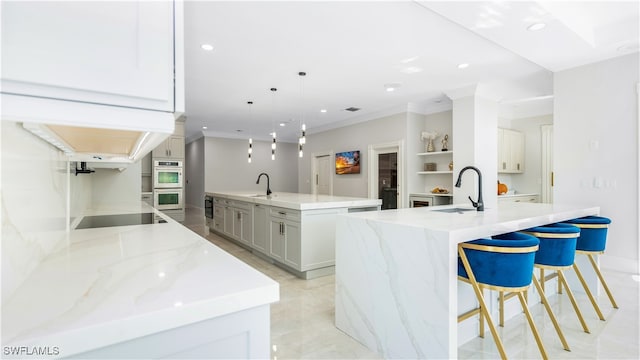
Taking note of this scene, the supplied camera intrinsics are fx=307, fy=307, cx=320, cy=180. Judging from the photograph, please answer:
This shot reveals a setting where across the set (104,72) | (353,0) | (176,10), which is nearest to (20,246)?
(104,72)

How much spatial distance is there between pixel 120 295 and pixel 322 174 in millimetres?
8075

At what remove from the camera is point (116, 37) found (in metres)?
0.63

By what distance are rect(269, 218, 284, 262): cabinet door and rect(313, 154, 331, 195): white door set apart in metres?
4.59

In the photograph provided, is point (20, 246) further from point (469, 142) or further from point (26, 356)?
point (469, 142)

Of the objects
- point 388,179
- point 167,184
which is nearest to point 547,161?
point 388,179

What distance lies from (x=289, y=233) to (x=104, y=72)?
316cm

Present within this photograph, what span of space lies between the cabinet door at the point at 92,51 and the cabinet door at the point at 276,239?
10.6 feet

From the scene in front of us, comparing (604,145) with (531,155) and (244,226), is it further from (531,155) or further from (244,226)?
(244,226)

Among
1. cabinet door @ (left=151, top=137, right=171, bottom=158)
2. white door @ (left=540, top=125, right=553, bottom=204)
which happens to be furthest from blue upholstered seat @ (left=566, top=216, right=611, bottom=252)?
cabinet door @ (left=151, top=137, right=171, bottom=158)

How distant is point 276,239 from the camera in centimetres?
393

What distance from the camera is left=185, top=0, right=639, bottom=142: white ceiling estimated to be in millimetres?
2695

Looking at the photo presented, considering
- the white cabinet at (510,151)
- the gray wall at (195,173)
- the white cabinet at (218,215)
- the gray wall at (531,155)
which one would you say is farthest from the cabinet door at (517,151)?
the gray wall at (195,173)

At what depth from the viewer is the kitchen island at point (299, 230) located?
351cm

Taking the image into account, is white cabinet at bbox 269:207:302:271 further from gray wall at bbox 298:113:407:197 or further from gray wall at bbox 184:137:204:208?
gray wall at bbox 184:137:204:208
